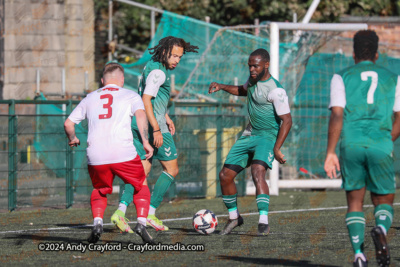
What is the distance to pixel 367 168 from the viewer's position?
608 centimetres

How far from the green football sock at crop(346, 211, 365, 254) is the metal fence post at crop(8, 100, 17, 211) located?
25.7 ft

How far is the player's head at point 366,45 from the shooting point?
623cm

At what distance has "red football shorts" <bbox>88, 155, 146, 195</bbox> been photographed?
7500 mm

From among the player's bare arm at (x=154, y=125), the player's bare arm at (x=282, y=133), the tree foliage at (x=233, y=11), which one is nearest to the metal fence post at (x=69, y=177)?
the player's bare arm at (x=154, y=125)

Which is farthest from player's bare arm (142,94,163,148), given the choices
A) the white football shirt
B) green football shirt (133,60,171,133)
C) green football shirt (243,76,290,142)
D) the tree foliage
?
the tree foliage

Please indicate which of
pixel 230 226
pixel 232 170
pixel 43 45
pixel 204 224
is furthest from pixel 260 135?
pixel 43 45

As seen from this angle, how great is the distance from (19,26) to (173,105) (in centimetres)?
737

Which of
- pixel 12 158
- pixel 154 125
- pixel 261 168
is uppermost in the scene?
pixel 154 125

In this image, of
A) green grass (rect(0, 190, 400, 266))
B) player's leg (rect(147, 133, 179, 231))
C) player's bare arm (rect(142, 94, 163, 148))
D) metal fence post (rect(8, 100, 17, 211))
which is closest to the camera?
green grass (rect(0, 190, 400, 266))

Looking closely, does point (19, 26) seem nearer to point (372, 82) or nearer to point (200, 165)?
point (200, 165)

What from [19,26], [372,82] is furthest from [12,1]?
[372,82]

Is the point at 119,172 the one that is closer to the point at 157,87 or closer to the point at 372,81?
the point at 157,87

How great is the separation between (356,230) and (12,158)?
8039 mm

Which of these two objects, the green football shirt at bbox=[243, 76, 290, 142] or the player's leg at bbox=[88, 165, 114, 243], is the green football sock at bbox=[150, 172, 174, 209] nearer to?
the green football shirt at bbox=[243, 76, 290, 142]
